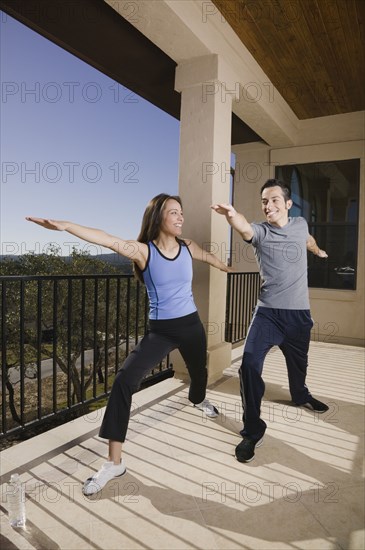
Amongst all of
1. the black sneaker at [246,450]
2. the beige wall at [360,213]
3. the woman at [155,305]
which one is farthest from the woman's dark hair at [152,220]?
the beige wall at [360,213]

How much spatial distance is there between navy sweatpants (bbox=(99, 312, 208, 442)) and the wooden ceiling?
A: 9.08ft

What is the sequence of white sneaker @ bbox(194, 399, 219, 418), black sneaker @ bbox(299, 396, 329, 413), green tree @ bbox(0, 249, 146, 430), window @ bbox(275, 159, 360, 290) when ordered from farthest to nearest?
1. green tree @ bbox(0, 249, 146, 430)
2. window @ bbox(275, 159, 360, 290)
3. black sneaker @ bbox(299, 396, 329, 413)
4. white sneaker @ bbox(194, 399, 219, 418)

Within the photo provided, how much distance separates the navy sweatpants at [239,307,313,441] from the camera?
6.93 feet

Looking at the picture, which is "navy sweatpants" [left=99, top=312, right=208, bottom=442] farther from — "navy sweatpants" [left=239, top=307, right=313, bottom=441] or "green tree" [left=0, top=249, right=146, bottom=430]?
"green tree" [left=0, top=249, right=146, bottom=430]

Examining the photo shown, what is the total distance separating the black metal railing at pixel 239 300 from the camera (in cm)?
508

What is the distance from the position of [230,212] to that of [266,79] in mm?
3069

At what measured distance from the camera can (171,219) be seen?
6.67ft

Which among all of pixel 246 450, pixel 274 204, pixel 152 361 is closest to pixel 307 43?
pixel 274 204

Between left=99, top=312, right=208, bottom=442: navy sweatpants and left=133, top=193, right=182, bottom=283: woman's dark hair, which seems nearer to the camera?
left=99, top=312, right=208, bottom=442: navy sweatpants

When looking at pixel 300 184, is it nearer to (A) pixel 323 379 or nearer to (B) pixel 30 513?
(A) pixel 323 379

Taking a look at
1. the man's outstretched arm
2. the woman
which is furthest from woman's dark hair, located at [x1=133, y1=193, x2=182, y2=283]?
the man's outstretched arm

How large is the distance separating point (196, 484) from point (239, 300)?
3.79 metres

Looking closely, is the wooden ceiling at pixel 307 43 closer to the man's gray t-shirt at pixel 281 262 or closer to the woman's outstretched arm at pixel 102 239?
the man's gray t-shirt at pixel 281 262

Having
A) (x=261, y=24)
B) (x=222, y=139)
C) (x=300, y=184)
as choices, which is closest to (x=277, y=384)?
(x=222, y=139)
